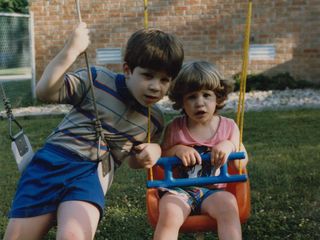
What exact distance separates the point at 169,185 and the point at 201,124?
0.41 meters

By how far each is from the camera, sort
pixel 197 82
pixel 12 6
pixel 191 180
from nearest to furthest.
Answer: pixel 191 180, pixel 197 82, pixel 12 6

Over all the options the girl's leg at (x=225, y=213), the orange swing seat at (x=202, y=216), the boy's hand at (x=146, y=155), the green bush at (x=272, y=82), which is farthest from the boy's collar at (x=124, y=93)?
the green bush at (x=272, y=82)

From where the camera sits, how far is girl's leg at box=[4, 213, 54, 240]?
247cm

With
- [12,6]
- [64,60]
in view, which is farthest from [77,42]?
[12,6]

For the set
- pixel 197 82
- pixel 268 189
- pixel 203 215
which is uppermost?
pixel 197 82

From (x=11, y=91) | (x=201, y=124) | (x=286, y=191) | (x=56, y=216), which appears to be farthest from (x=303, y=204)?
(x=11, y=91)

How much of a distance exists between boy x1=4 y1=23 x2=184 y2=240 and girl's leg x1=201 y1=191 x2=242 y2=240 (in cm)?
36

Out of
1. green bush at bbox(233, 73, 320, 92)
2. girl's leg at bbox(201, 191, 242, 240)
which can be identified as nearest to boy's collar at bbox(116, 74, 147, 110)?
girl's leg at bbox(201, 191, 242, 240)

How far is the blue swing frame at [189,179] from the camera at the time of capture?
8.91ft

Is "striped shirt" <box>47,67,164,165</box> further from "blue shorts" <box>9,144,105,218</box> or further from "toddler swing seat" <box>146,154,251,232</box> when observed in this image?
"toddler swing seat" <box>146,154,251,232</box>

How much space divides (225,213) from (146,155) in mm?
467

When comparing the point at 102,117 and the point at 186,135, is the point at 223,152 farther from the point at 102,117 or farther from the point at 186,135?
the point at 102,117

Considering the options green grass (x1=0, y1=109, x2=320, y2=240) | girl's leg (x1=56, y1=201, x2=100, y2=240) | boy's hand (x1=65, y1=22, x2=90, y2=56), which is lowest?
green grass (x1=0, y1=109, x2=320, y2=240)

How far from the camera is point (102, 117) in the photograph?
2.66m
